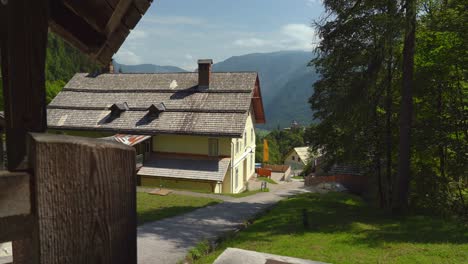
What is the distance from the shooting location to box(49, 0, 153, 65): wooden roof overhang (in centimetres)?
174

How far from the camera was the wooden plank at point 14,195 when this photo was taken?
3.04ft

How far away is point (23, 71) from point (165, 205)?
15539 millimetres

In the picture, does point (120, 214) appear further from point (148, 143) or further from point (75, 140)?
point (148, 143)

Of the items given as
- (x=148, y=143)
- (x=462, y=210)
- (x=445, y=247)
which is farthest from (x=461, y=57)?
(x=148, y=143)

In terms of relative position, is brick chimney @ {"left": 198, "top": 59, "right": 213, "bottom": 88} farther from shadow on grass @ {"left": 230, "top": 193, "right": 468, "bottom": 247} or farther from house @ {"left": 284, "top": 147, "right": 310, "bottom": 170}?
house @ {"left": 284, "top": 147, "right": 310, "bottom": 170}

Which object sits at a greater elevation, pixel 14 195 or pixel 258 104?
pixel 258 104

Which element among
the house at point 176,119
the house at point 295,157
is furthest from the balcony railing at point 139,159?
the house at point 295,157

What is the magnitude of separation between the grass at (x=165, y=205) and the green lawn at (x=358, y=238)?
164 inches

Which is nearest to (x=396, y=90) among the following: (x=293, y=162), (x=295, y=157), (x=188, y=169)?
(x=188, y=169)

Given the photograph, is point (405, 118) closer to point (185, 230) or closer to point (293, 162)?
point (185, 230)

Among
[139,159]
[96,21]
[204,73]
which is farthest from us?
[204,73]

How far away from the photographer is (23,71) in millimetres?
1252

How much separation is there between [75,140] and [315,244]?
29.2 feet

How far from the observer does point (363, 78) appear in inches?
488
